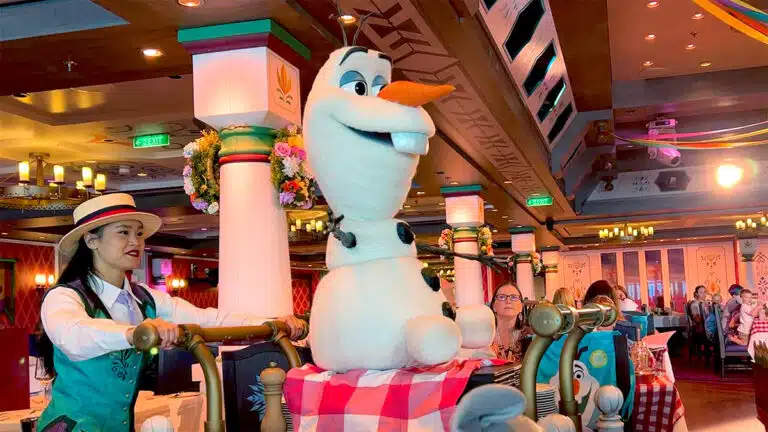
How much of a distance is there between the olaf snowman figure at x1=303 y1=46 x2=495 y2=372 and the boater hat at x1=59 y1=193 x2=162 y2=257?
1.13 m

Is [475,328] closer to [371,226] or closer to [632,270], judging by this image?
[371,226]

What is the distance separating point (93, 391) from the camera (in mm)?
2383

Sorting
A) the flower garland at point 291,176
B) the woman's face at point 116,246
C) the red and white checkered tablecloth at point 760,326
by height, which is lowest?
the red and white checkered tablecloth at point 760,326

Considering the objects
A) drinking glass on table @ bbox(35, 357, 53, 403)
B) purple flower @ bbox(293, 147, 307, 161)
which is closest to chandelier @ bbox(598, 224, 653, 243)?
purple flower @ bbox(293, 147, 307, 161)

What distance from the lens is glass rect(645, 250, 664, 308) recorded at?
83.3ft

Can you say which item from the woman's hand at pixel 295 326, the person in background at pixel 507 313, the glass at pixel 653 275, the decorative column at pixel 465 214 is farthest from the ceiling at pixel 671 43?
the glass at pixel 653 275

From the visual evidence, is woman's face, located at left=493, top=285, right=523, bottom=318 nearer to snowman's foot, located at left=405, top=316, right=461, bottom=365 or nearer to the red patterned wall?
snowman's foot, located at left=405, top=316, right=461, bottom=365

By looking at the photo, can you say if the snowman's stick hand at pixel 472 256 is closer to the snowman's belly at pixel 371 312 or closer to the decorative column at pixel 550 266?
the snowman's belly at pixel 371 312

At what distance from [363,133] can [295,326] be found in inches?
27.4

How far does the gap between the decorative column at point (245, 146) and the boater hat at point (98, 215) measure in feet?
6.12

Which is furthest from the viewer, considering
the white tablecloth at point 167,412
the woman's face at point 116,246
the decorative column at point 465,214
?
the decorative column at point 465,214

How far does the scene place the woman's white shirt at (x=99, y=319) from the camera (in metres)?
2.04

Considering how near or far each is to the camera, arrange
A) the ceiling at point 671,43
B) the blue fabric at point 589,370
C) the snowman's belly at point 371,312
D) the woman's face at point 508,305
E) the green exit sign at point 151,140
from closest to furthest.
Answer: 1. the snowman's belly at point 371,312
2. the blue fabric at point 589,370
3. the woman's face at point 508,305
4. the ceiling at point 671,43
5. the green exit sign at point 151,140

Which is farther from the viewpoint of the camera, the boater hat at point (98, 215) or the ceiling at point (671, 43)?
the ceiling at point (671, 43)
